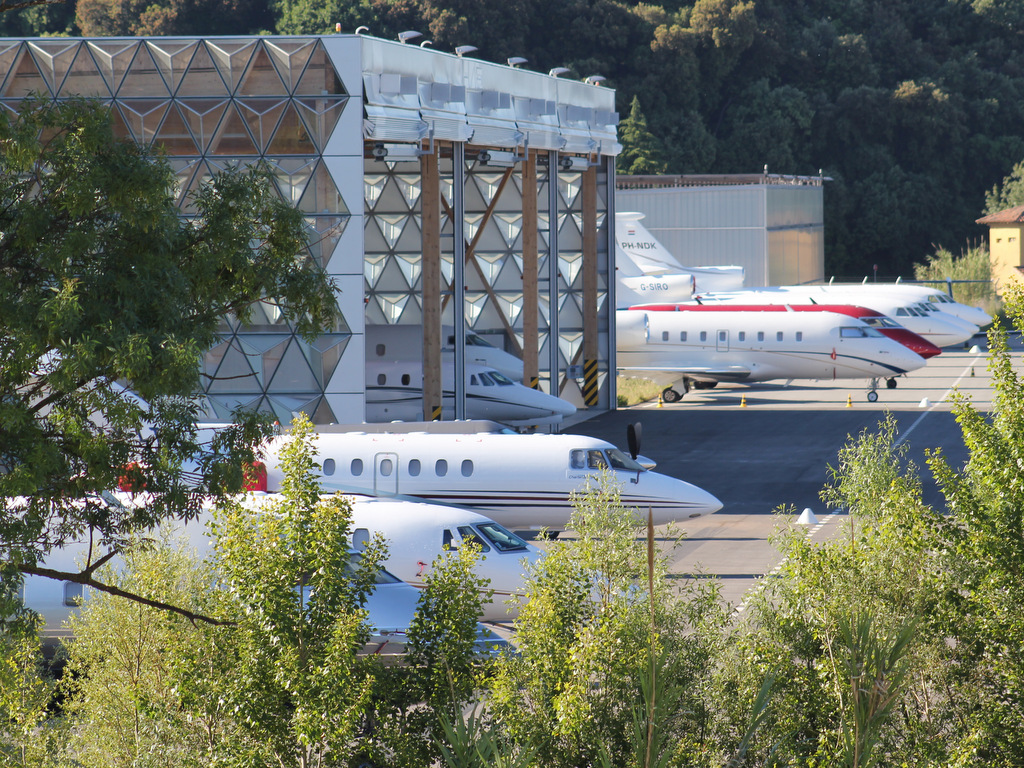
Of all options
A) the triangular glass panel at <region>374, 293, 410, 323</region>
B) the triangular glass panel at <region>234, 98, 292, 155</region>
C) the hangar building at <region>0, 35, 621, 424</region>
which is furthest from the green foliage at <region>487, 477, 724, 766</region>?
the triangular glass panel at <region>374, 293, 410, 323</region>

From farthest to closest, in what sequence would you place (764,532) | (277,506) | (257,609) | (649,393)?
(649,393) → (764,532) → (277,506) → (257,609)

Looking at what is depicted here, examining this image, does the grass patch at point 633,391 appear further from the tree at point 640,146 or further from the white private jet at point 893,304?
the tree at point 640,146

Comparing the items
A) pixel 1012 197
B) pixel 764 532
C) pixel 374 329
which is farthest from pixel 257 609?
pixel 1012 197

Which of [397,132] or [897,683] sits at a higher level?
[397,132]

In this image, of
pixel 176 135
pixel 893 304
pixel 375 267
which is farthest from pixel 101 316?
pixel 893 304

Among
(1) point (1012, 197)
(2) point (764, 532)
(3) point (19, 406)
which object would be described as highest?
(1) point (1012, 197)

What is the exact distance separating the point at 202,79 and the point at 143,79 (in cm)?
140

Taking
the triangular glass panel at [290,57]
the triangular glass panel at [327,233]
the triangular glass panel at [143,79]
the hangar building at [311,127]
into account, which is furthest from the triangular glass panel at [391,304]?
the triangular glass panel at [143,79]

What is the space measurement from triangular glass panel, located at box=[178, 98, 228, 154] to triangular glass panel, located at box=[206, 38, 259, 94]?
0.59 meters

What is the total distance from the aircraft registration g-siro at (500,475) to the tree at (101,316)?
11.6 metres

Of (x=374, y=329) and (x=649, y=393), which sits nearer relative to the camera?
(x=374, y=329)

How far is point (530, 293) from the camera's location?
37.5 metres

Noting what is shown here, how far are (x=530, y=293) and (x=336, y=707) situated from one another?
28.7m

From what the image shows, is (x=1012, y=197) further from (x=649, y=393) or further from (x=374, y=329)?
(x=374, y=329)
